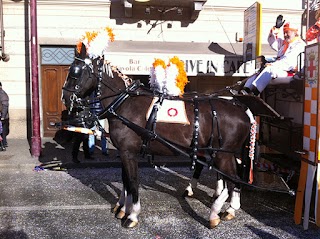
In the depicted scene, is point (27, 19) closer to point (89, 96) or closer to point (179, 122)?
point (89, 96)

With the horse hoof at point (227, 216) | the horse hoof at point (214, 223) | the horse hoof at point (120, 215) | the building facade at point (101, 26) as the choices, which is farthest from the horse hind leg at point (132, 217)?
the building facade at point (101, 26)

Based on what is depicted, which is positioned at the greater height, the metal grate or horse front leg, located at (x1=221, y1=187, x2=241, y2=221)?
the metal grate

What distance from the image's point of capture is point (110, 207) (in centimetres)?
544

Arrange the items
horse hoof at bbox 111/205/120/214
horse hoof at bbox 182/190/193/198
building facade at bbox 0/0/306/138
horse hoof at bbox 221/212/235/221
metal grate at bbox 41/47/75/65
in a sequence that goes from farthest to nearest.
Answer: metal grate at bbox 41/47/75/65, building facade at bbox 0/0/306/138, horse hoof at bbox 182/190/193/198, horse hoof at bbox 111/205/120/214, horse hoof at bbox 221/212/235/221

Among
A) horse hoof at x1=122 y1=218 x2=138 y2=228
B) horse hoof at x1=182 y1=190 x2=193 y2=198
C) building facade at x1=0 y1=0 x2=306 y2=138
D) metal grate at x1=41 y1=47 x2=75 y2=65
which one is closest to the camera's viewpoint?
horse hoof at x1=122 y1=218 x2=138 y2=228

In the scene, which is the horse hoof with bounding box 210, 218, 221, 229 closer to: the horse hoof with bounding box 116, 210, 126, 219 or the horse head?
the horse hoof with bounding box 116, 210, 126, 219

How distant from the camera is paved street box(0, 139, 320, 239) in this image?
454 cm

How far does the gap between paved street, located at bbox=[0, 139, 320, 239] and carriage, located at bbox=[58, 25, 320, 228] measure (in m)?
0.25

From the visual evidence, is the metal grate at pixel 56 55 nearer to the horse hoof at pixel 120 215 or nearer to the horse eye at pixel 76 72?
the horse eye at pixel 76 72

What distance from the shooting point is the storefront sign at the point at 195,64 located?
30.2ft

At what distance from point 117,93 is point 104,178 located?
284 centimetres

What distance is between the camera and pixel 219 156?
482 centimetres

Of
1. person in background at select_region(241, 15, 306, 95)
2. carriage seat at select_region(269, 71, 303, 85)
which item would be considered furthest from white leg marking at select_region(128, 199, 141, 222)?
carriage seat at select_region(269, 71, 303, 85)

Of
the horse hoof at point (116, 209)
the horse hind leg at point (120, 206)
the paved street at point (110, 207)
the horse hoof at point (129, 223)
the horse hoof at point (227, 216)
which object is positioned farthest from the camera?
the horse hoof at point (116, 209)
